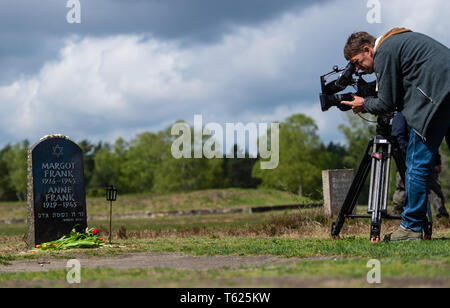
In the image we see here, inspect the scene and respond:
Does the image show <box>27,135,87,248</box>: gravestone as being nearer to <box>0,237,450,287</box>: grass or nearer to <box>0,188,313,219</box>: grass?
<box>0,237,450,287</box>: grass

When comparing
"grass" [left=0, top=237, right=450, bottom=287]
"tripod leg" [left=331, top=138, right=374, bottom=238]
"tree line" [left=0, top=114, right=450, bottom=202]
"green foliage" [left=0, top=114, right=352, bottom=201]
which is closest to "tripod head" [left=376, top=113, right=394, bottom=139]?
"tripod leg" [left=331, top=138, right=374, bottom=238]

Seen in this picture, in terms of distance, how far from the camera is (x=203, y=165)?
78.7m

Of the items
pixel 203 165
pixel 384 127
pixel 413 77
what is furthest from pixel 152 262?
pixel 203 165

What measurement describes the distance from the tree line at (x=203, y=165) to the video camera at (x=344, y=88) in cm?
4551

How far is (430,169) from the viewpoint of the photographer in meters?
6.53

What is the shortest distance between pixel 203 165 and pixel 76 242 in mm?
69980

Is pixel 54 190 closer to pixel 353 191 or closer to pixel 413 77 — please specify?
pixel 353 191

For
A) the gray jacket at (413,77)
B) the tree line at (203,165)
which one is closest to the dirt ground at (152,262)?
the gray jacket at (413,77)

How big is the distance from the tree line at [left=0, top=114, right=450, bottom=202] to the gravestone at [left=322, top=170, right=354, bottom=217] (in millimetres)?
35185

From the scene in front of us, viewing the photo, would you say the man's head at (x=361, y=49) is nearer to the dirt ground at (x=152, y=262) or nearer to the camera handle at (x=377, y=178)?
the camera handle at (x=377, y=178)

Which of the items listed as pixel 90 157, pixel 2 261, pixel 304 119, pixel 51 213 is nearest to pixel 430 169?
pixel 2 261

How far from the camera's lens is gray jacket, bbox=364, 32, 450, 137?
20.1 feet

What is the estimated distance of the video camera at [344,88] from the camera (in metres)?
7.09
